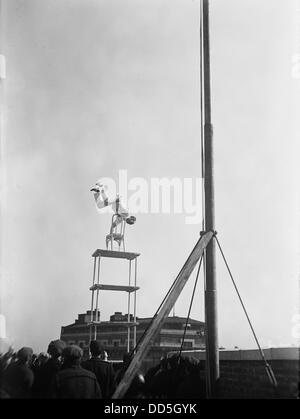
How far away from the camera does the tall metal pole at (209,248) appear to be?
4246 millimetres

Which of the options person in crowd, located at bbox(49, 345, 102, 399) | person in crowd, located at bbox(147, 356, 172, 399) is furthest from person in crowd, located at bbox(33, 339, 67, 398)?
person in crowd, located at bbox(147, 356, 172, 399)

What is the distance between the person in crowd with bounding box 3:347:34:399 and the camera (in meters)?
3.70

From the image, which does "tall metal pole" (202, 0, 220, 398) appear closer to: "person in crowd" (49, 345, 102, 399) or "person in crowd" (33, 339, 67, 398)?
"person in crowd" (49, 345, 102, 399)

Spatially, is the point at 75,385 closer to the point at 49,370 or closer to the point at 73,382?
the point at 73,382

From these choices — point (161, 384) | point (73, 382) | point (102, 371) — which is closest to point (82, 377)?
point (73, 382)

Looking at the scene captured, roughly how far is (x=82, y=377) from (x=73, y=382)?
Answer: 0.09 metres

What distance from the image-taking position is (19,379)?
378 cm

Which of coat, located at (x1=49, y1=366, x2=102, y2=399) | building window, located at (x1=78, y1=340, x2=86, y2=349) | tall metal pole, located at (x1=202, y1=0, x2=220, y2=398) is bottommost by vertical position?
building window, located at (x1=78, y1=340, x2=86, y2=349)

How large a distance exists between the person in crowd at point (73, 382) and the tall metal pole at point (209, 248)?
139 cm

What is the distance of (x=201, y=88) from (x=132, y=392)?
154 inches

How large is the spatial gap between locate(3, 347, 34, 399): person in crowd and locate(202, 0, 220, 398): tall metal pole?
1.91 meters

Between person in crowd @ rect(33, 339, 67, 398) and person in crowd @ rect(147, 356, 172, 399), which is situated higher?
person in crowd @ rect(33, 339, 67, 398)
